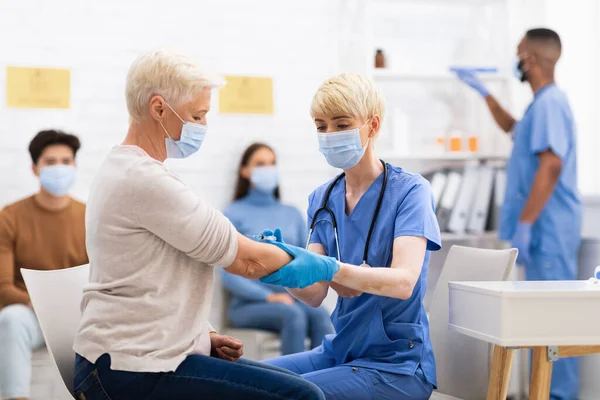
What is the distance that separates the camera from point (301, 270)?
5.35ft

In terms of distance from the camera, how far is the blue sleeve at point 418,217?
5.97 ft

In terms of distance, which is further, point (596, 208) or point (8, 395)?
point (596, 208)

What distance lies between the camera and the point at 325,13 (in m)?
4.04

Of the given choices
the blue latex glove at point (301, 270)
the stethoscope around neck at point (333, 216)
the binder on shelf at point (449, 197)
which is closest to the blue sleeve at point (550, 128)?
the binder on shelf at point (449, 197)

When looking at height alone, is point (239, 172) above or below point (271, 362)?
above

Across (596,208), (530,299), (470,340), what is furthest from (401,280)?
(596,208)

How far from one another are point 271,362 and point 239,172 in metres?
1.95

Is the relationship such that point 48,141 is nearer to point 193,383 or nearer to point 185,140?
point 185,140

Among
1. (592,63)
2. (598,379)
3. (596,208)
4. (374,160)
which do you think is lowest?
(598,379)

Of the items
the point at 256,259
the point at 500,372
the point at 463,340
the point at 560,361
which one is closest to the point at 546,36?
the point at 560,361

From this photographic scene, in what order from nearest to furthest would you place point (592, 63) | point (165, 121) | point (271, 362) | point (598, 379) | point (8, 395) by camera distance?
point (165, 121) → point (271, 362) → point (8, 395) → point (598, 379) → point (592, 63)

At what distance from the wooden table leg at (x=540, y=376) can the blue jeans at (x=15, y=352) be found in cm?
203

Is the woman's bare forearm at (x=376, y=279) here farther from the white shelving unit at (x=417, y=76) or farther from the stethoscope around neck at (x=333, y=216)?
the white shelving unit at (x=417, y=76)

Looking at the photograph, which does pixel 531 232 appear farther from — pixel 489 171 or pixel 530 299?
pixel 530 299
